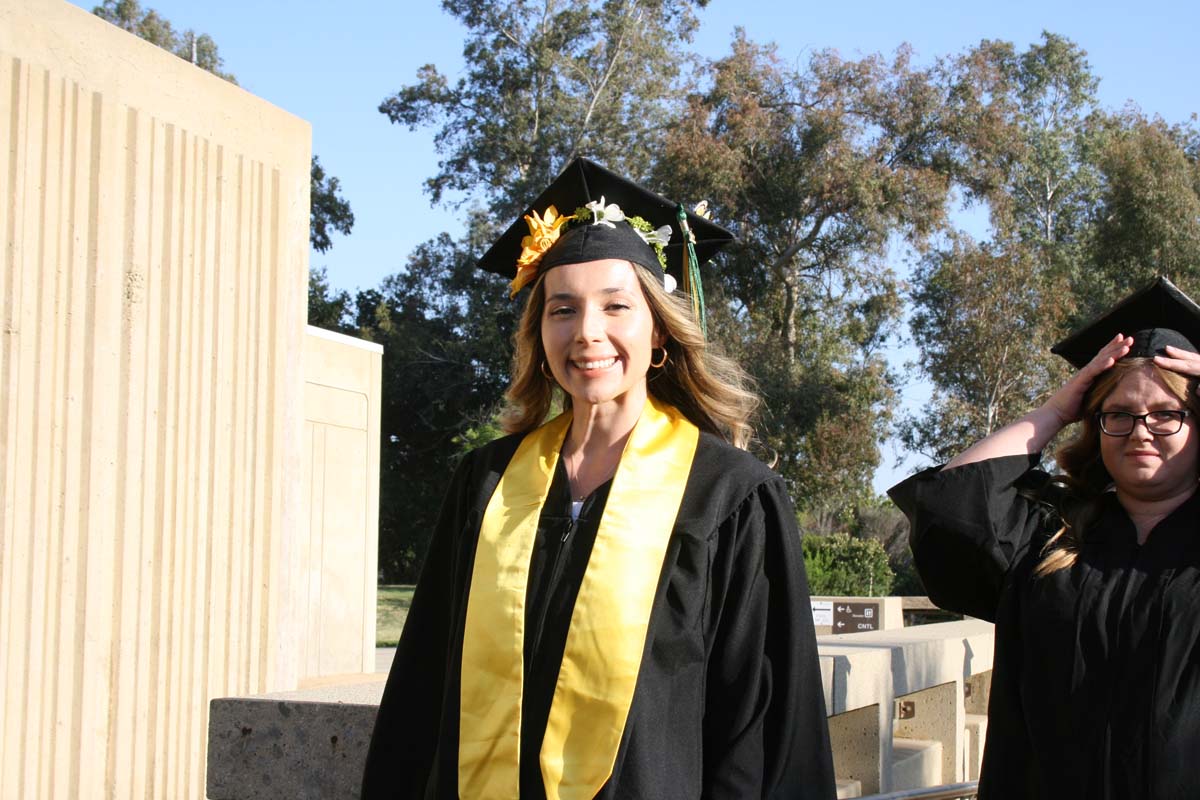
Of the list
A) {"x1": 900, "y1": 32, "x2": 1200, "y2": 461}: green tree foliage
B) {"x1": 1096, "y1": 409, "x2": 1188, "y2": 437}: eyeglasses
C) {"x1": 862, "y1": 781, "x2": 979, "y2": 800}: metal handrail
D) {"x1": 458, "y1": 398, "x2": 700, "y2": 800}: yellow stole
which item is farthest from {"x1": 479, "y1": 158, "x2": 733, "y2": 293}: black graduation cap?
{"x1": 900, "y1": 32, "x2": 1200, "y2": 461}: green tree foliage

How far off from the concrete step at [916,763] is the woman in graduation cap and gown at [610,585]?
3121 mm

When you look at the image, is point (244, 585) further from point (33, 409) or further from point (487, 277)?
point (487, 277)

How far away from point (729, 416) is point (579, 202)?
62cm

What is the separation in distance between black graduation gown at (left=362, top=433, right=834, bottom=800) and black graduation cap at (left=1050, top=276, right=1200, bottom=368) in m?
0.99

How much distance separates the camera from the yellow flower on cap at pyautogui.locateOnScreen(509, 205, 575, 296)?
119 inches

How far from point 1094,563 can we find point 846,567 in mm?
16785

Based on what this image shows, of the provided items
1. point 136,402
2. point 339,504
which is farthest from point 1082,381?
point 339,504

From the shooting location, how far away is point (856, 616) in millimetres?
13008

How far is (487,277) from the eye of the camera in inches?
1174

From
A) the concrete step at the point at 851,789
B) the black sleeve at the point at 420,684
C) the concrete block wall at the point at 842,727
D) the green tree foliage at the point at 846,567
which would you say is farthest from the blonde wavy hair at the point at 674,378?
the green tree foliage at the point at 846,567

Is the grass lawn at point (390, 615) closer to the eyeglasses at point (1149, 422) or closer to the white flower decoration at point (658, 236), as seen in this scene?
the white flower decoration at point (658, 236)

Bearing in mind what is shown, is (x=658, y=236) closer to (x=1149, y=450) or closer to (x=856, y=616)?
(x=1149, y=450)

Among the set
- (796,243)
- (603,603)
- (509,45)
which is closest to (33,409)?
(603,603)

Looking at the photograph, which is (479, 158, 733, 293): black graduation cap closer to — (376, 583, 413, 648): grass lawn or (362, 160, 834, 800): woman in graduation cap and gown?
(362, 160, 834, 800): woman in graduation cap and gown
